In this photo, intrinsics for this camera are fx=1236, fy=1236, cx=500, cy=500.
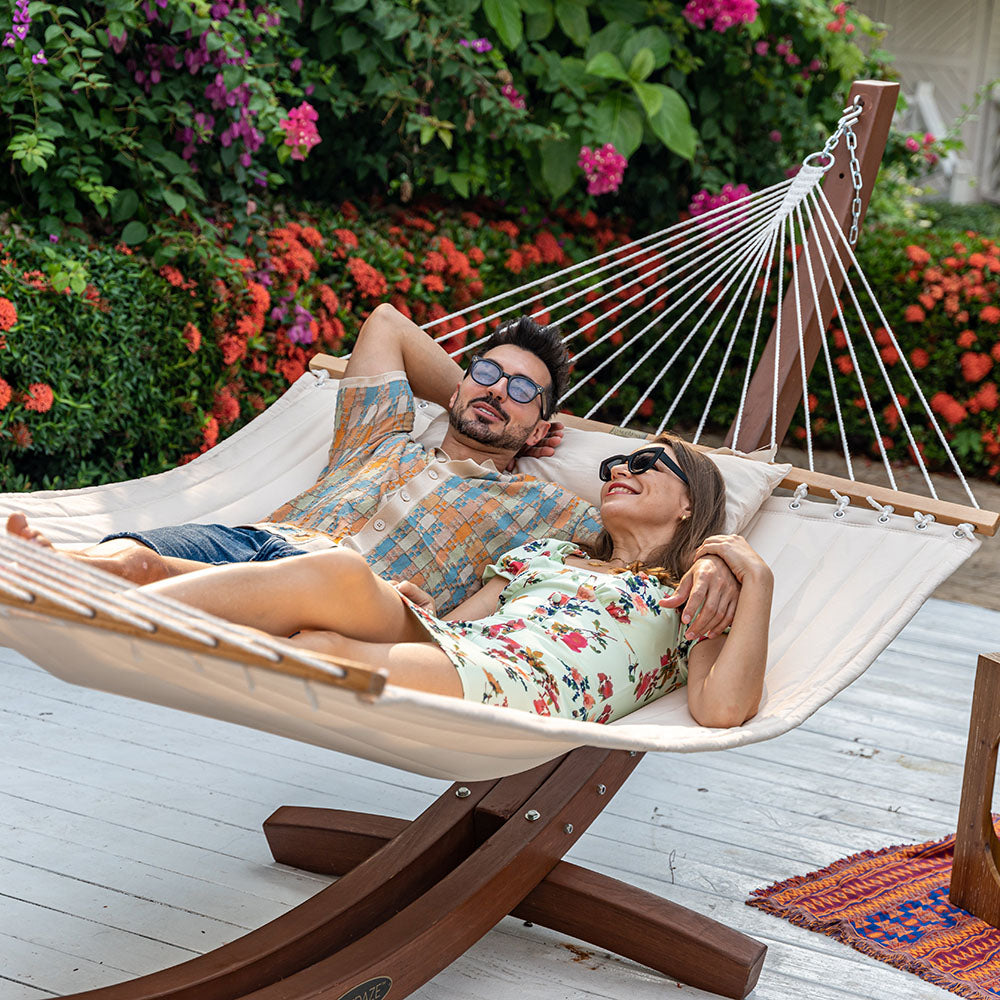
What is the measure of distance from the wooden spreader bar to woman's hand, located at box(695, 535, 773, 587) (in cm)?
41

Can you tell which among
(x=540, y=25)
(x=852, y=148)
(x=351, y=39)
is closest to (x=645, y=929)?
(x=852, y=148)

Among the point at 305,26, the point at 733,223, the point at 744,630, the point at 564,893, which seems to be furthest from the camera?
the point at 305,26

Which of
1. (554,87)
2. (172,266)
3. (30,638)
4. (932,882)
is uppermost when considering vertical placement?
(554,87)

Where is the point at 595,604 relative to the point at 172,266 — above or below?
below

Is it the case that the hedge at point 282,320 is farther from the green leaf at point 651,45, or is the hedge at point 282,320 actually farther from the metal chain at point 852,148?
the green leaf at point 651,45

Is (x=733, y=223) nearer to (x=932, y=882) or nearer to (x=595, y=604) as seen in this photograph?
(x=595, y=604)

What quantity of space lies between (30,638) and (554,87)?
3549 mm

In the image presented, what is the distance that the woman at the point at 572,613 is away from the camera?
163 cm

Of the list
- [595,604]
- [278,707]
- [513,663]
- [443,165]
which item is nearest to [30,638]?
[278,707]

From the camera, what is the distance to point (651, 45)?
4.48 metres

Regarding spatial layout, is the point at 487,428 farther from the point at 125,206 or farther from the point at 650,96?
the point at 650,96

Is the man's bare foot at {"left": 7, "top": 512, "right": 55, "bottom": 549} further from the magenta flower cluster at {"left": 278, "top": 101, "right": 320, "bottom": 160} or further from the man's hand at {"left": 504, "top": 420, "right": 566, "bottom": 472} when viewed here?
the magenta flower cluster at {"left": 278, "top": 101, "right": 320, "bottom": 160}

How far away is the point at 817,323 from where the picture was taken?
2.67 metres

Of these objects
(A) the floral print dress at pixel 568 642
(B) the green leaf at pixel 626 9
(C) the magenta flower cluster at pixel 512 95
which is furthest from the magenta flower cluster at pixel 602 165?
(A) the floral print dress at pixel 568 642
